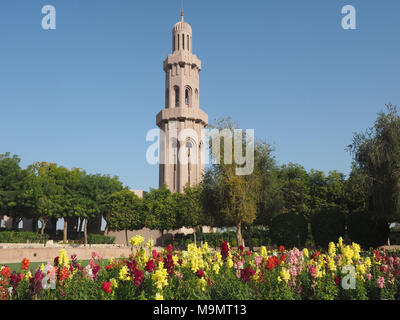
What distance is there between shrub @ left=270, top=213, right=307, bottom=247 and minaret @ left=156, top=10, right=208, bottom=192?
25.9 m

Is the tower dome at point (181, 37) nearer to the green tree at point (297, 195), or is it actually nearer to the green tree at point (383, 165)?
the green tree at point (297, 195)

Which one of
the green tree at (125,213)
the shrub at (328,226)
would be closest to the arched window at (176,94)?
the green tree at (125,213)

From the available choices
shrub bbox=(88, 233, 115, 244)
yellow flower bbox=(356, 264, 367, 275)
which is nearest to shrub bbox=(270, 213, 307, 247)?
yellow flower bbox=(356, 264, 367, 275)

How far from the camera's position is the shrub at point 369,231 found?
93.5ft

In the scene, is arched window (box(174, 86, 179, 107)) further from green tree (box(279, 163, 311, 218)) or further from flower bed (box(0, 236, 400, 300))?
flower bed (box(0, 236, 400, 300))

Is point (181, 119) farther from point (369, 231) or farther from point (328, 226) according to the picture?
point (369, 231)

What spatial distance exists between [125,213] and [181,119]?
18.4 meters

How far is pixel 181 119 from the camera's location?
198ft

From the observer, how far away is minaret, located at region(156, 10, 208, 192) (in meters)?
59.8

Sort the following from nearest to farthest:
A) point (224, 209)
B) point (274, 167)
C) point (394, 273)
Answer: point (394, 273) < point (224, 209) < point (274, 167)
